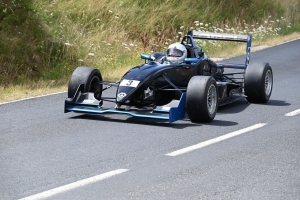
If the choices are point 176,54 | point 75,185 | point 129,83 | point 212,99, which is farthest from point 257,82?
point 75,185

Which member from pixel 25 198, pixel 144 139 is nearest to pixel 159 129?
pixel 144 139

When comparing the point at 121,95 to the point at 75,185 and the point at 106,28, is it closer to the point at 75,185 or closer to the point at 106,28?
the point at 75,185

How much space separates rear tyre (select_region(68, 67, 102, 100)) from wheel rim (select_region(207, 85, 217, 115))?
182 centimetres

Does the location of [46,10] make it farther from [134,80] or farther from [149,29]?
[134,80]

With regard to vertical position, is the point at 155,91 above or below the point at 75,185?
above

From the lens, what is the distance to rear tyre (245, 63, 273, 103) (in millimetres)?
13305

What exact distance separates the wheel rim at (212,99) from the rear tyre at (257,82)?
1.54m

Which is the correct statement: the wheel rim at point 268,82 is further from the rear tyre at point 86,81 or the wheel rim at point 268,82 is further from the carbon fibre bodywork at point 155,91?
the rear tyre at point 86,81

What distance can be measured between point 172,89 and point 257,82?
2.02 meters

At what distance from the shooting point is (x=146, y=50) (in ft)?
71.5

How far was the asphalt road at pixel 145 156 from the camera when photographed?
8.07m

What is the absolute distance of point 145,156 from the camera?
31.4 ft

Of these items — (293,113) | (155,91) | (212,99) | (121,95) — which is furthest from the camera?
(293,113)

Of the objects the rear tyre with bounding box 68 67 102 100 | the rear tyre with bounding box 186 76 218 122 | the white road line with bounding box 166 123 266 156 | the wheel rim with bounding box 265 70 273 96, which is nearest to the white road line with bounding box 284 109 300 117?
the wheel rim with bounding box 265 70 273 96
